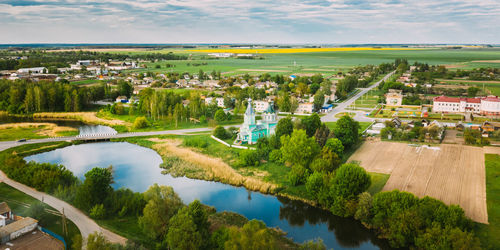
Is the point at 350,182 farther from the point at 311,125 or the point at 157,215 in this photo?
the point at 311,125

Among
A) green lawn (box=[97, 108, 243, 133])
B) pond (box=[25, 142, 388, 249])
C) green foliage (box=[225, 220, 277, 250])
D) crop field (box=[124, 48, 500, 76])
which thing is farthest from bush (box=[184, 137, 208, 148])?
crop field (box=[124, 48, 500, 76])

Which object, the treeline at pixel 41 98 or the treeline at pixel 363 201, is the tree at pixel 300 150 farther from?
the treeline at pixel 41 98

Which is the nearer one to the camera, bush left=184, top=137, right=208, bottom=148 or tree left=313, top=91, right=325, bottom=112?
bush left=184, top=137, right=208, bottom=148

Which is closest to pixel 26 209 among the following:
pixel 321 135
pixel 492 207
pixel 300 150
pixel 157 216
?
pixel 157 216

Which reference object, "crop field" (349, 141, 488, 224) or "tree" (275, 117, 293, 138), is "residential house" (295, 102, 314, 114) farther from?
"tree" (275, 117, 293, 138)

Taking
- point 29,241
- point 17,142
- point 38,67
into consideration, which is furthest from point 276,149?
point 38,67

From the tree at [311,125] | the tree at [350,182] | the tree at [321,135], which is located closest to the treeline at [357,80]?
the tree at [311,125]
